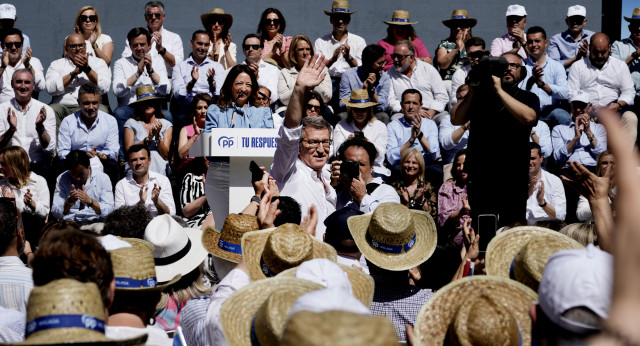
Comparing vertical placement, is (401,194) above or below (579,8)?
below

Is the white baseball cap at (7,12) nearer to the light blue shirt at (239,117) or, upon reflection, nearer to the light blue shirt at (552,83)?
the light blue shirt at (239,117)

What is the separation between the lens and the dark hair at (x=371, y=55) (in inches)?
424

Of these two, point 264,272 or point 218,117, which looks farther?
point 218,117

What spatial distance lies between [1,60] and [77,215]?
3.15m

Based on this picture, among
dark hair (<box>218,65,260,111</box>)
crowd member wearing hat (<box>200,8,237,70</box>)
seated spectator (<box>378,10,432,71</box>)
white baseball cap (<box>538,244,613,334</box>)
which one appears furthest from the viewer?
seated spectator (<box>378,10,432,71</box>)

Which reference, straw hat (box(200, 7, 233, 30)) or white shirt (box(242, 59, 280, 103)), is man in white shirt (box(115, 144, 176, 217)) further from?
straw hat (box(200, 7, 233, 30))

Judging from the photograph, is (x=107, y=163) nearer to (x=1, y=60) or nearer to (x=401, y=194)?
(x=1, y=60)

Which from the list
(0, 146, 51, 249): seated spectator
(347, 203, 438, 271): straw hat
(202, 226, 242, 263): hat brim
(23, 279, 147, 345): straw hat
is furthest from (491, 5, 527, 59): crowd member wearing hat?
(23, 279, 147, 345): straw hat

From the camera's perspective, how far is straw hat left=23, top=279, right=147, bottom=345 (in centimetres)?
240

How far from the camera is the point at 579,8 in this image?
12.3 m

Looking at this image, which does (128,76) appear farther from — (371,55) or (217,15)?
(371,55)

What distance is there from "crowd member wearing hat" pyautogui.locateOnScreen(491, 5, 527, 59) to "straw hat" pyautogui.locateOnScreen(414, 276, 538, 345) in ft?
30.0

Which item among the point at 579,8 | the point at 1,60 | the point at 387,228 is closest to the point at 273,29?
the point at 1,60

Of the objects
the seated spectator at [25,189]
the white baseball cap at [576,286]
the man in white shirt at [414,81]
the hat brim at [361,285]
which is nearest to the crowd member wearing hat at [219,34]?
the man in white shirt at [414,81]
